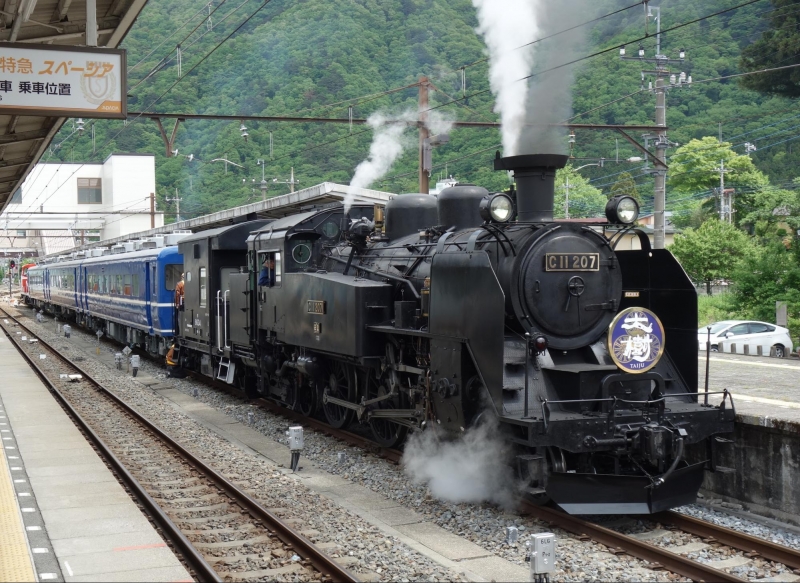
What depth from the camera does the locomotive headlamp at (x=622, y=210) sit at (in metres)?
7.55

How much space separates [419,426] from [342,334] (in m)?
1.59

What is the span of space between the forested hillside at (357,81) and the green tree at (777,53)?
1548 mm

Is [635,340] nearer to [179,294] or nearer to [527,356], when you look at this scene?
[527,356]

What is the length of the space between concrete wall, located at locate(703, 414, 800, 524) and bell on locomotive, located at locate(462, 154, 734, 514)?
28.2 inches

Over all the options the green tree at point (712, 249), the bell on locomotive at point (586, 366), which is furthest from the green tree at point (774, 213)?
the bell on locomotive at point (586, 366)

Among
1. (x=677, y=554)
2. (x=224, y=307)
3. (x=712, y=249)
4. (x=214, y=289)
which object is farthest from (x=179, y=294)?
(x=712, y=249)

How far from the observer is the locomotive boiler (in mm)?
6688

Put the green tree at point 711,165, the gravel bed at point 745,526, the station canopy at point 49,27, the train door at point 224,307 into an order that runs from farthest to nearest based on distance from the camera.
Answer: the green tree at point 711,165 < the train door at point 224,307 < the station canopy at point 49,27 < the gravel bed at point 745,526

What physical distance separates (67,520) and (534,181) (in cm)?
476

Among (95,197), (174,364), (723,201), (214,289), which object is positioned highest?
(95,197)

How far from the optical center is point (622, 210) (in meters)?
7.58

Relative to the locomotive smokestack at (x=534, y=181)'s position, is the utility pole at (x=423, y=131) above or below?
above

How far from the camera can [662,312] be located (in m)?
8.03

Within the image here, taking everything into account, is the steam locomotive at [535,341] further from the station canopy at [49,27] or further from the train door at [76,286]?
the train door at [76,286]
